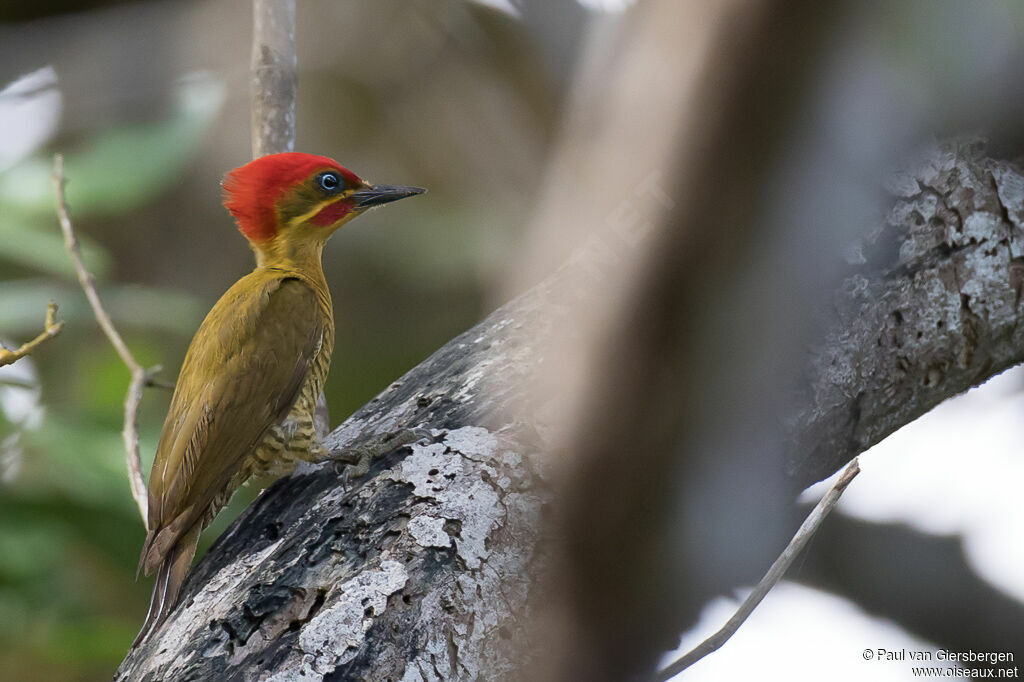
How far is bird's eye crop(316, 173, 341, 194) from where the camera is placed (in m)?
1.84

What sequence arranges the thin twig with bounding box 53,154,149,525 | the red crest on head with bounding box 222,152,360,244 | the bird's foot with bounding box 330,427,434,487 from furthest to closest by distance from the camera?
the red crest on head with bounding box 222,152,360,244, the thin twig with bounding box 53,154,149,525, the bird's foot with bounding box 330,427,434,487

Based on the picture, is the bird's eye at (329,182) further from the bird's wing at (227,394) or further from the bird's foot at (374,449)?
the bird's foot at (374,449)

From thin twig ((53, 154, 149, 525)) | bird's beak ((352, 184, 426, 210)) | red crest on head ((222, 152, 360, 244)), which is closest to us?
thin twig ((53, 154, 149, 525))

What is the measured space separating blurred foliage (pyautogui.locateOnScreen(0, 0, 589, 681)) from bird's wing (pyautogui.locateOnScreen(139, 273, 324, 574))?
84cm

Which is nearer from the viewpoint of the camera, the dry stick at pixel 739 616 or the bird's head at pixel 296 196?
the dry stick at pixel 739 616

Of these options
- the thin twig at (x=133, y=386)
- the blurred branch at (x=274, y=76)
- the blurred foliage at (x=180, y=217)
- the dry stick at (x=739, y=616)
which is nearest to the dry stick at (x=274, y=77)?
the blurred branch at (x=274, y=76)

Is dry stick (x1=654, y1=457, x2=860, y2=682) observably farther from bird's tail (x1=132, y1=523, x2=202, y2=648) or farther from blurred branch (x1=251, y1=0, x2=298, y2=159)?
blurred branch (x1=251, y1=0, x2=298, y2=159)

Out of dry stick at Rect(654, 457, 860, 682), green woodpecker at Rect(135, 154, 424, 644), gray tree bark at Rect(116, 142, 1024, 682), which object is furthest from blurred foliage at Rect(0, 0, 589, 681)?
dry stick at Rect(654, 457, 860, 682)

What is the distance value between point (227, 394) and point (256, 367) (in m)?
0.08

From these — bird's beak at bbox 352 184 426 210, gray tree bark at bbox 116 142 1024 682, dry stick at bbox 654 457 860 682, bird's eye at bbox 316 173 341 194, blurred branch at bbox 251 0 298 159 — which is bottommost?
dry stick at bbox 654 457 860 682

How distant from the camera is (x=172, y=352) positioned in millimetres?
3283

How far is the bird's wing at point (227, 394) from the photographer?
4.78ft

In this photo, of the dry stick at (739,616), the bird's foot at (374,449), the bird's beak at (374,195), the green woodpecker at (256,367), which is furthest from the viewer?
the bird's beak at (374,195)

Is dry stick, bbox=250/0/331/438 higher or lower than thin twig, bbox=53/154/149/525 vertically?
higher
